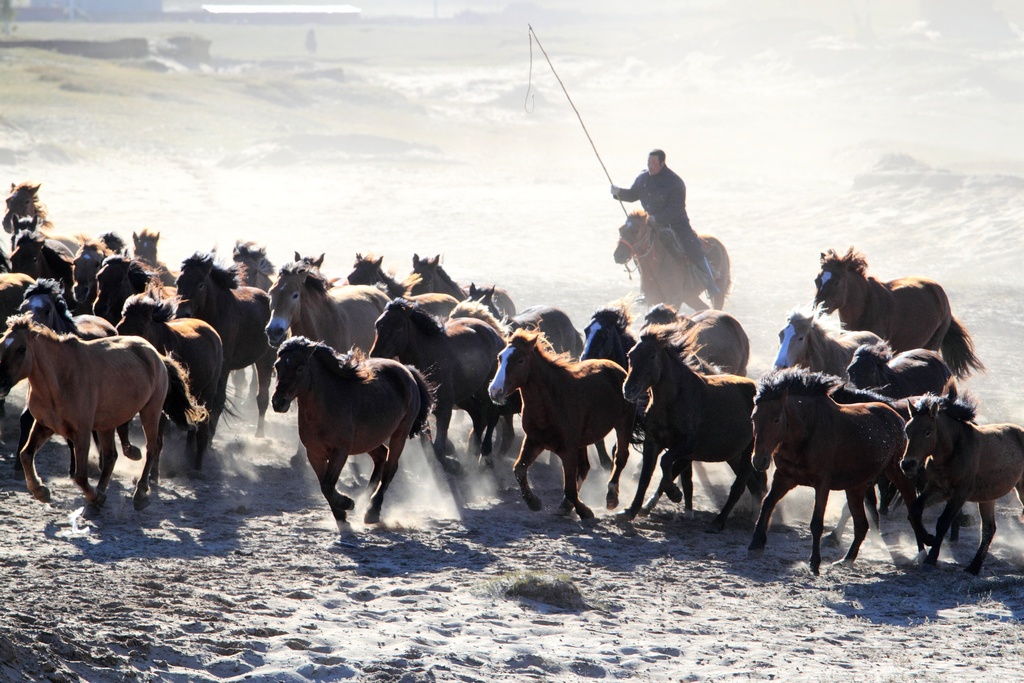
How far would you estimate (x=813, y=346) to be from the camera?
34.4 feet

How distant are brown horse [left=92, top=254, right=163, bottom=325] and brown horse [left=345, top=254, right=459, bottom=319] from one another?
108 inches

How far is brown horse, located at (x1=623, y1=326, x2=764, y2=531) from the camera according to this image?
894 centimetres

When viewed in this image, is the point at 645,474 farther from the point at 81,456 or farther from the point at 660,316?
the point at 81,456

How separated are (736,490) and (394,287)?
5.14 m

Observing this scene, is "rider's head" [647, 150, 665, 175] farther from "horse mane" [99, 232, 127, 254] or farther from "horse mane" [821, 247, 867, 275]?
"horse mane" [99, 232, 127, 254]

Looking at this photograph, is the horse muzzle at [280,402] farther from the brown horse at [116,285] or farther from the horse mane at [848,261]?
the horse mane at [848,261]

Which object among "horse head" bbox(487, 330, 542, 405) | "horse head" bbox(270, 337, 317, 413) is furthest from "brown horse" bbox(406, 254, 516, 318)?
"horse head" bbox(270, 337, 317, 413)

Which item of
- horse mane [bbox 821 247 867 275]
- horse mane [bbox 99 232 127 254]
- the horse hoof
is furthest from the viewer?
horse mane [bbox 99 232 127 254]

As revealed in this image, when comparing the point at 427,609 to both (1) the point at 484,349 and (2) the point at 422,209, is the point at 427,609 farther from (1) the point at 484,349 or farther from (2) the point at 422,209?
(2) the point at 422,209

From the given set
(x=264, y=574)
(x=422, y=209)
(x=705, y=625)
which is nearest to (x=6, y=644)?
(x=264, y=574)

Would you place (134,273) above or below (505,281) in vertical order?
above

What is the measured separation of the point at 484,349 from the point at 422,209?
18.8 metres

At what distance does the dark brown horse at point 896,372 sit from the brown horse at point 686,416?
4.05ft

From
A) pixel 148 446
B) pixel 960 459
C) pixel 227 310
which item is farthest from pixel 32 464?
pixel 960 459
